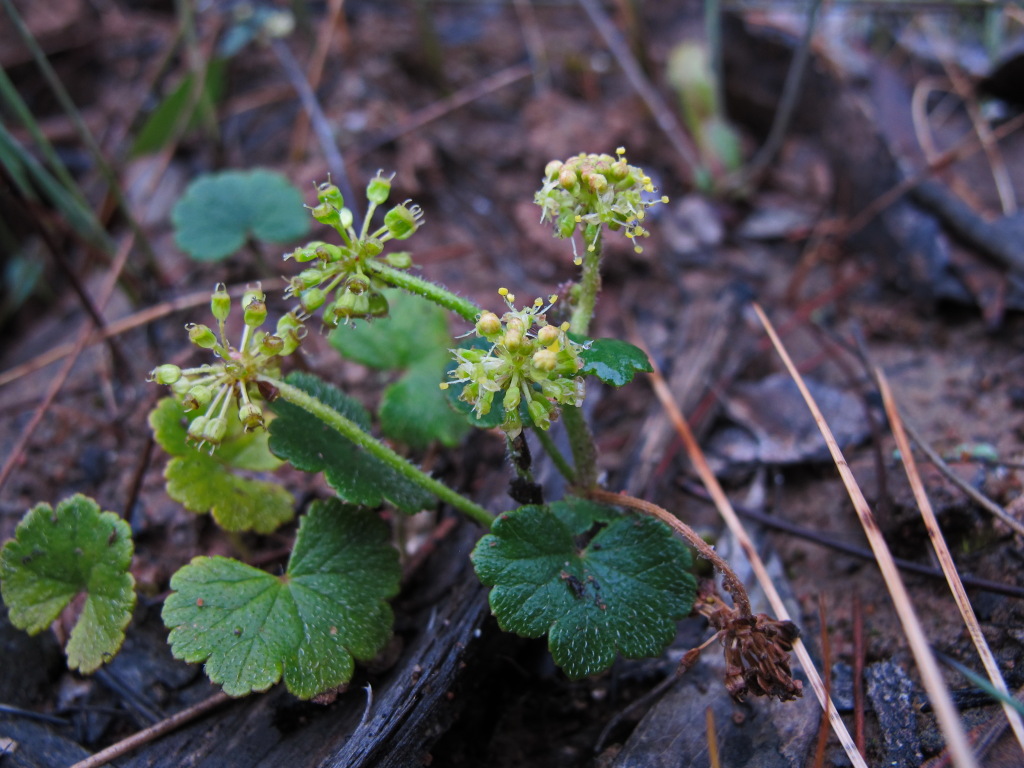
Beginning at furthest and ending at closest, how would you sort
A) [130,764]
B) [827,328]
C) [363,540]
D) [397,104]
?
[397,104]
[827,328]
[363,540]
[130,764]

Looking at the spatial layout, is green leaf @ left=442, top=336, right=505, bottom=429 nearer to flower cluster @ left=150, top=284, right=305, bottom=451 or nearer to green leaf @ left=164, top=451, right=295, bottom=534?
flower cluster @ left=150, top=284, right=305, bottom=451

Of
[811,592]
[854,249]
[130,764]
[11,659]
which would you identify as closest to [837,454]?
[811,592]

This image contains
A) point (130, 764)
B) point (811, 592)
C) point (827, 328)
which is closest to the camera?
point (130, 764)

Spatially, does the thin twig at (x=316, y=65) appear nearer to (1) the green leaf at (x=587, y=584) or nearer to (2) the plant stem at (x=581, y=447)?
(2) the plant stem at (x=581, y=447)

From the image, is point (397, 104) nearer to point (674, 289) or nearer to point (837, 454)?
point (674, 289)

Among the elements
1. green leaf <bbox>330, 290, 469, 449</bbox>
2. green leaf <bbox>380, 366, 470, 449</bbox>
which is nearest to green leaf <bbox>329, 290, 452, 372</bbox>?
green leaf <bbox>330, 290, 469, 449</bbox>

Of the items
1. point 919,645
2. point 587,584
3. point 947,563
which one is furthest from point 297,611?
point 947,563
